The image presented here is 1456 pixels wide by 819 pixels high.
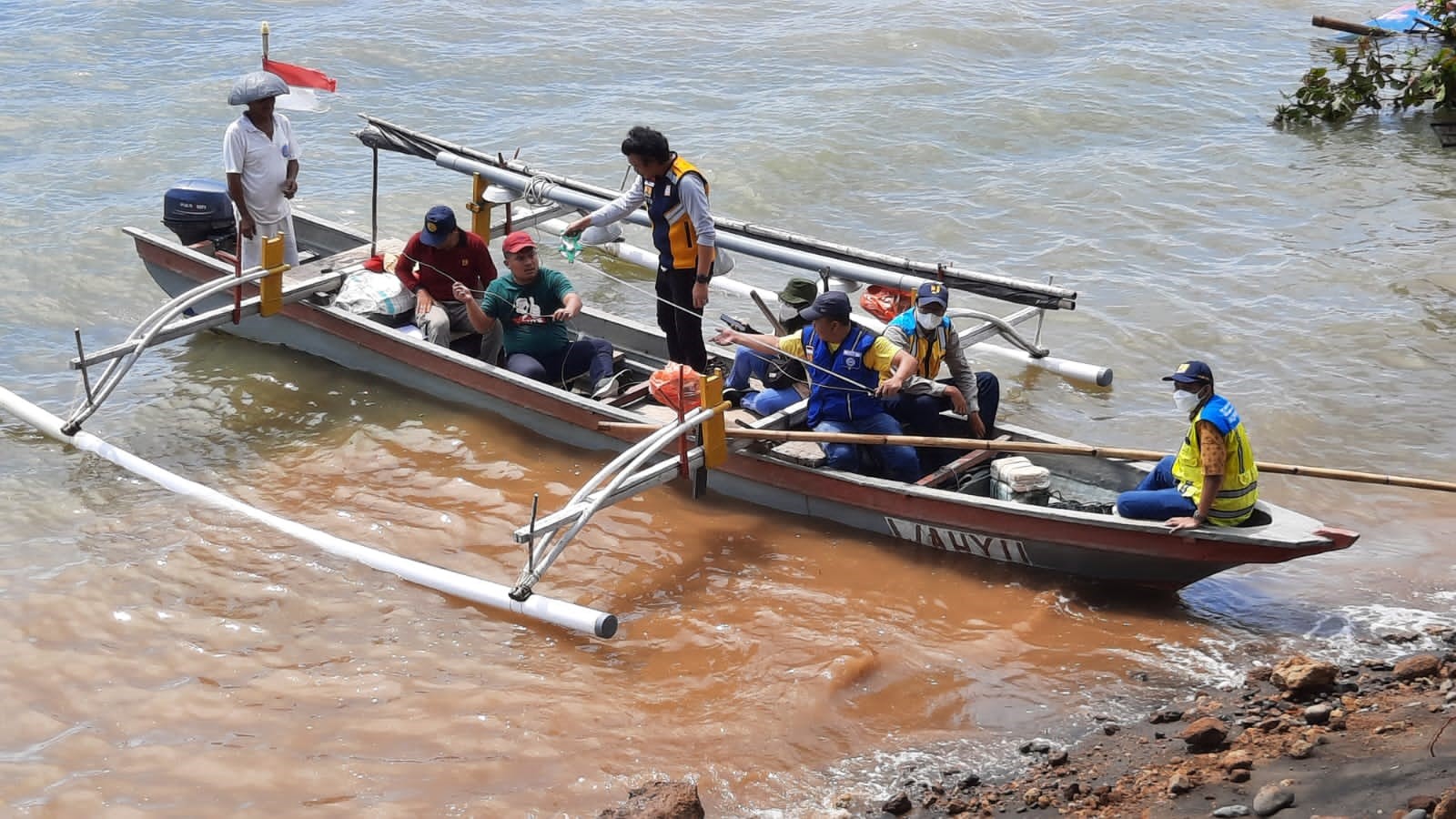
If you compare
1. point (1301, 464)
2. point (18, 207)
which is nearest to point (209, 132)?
point (18, 207)

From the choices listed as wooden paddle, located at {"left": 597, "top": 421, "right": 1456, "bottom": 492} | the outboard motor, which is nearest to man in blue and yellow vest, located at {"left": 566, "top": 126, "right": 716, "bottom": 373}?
wooden paddle, located at {"left": 597, "top": 421, "right": 1456, "bottom": 492}

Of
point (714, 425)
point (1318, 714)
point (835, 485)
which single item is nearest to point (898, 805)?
point (1318, 714)

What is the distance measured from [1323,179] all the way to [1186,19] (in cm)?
822

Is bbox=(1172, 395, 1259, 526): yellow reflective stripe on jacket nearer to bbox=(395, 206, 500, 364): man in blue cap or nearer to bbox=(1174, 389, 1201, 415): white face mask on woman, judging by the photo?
bbox=(1174, 389, 1201, 415): white face mask on woman

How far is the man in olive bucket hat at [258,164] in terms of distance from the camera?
1060 cm

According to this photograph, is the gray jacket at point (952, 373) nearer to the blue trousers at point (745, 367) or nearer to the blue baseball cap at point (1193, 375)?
the blue trousers at point (745, 367)

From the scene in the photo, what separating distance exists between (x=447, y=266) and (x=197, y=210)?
3.00 m

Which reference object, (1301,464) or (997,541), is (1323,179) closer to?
(1301,464)

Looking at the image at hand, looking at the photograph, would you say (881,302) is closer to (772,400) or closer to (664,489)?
(772,400)

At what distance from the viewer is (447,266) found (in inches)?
427

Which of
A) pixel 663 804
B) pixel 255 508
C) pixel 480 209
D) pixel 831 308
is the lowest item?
pixel 255 508

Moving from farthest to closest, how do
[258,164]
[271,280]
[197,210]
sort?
[197,210] → [258,164] → [271,280]

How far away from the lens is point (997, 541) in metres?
8.63

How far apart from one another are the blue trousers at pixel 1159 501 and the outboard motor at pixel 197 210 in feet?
27.2
